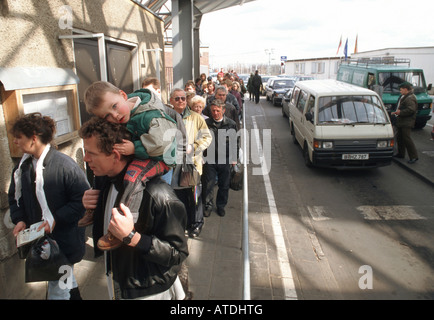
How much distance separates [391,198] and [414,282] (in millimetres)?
2835

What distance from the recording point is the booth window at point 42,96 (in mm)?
3199

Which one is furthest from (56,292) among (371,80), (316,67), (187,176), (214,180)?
(316,67)

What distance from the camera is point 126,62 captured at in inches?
281

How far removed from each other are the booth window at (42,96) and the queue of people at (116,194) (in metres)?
0.67

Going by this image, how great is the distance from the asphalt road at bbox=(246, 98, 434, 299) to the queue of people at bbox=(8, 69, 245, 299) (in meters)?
2.49

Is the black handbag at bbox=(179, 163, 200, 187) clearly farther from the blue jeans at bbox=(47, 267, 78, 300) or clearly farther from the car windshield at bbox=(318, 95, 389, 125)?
the car windshield at bbox=(318, 95, 389, 125)

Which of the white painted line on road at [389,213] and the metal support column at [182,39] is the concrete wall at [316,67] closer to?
the metal support column at [182,39]

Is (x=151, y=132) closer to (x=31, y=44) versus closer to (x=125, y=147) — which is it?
(x=125, y=147)

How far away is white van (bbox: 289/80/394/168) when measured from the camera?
7445 mm

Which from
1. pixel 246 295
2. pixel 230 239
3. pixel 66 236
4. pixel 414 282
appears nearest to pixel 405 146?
pixel 414 282

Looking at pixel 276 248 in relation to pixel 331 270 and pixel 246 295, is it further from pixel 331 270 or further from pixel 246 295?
pixel 246 295

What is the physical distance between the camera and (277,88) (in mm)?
20891

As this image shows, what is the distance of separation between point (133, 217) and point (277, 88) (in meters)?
20.1

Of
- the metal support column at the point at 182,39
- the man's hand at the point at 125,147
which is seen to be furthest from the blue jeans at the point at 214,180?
the metal support column at the point at 182,39
